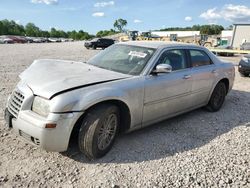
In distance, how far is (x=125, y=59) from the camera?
4.45 metres

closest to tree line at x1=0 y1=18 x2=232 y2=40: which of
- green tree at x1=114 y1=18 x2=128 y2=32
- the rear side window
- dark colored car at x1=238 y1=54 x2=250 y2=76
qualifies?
green tree at x1=114 y1=18 x2=128 y2=32

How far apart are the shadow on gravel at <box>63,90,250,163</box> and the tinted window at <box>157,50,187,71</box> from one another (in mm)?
1084

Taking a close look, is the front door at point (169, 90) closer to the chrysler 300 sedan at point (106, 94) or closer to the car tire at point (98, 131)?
the chrysler 300 sedan at point (106, 94)

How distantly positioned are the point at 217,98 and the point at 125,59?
8.43ft

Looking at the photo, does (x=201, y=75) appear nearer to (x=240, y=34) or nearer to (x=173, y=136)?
(x=173, y=136)

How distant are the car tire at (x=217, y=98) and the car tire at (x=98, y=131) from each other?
277 centimetres

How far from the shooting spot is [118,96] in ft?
11.8

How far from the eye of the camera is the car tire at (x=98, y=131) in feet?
11.0

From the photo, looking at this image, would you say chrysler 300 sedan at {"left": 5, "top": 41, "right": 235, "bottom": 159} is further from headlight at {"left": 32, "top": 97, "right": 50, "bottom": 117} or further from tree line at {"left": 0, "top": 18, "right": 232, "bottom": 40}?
tree line at {"left": 0, "top": 18, "right": 232, "bottom": 40}

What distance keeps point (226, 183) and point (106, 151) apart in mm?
1562

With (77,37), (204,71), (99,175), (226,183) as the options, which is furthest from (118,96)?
(77,37)

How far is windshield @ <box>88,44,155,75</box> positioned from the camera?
421 cm

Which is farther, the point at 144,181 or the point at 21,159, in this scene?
the point at 21,159

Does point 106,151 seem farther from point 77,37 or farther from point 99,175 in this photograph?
point 77,37
